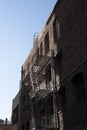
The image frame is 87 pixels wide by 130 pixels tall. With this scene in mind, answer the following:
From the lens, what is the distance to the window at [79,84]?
15.5m

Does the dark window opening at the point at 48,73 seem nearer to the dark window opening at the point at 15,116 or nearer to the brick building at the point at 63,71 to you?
the brick building at the point at 63,71

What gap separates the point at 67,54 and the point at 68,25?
90.2 inches

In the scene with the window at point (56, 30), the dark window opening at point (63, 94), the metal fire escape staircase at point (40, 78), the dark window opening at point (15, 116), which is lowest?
the dark window opening at point (63, 94)

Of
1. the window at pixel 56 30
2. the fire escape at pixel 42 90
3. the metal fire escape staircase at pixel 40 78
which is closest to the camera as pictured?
the fire escape at pixel 42 90

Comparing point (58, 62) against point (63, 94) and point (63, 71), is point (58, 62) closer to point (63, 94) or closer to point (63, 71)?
point (63, 71)

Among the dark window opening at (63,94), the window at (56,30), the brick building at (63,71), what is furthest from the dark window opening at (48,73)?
the dark window opening at (63,94)

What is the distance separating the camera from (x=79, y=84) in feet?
52.6

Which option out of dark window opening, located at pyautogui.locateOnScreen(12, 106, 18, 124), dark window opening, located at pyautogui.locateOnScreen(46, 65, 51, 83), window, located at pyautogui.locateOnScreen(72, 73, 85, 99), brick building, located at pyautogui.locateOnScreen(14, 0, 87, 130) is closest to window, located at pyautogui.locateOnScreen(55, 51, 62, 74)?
brick building, located at pyautogui.locateOnScreen(14, 0, 87, 130)

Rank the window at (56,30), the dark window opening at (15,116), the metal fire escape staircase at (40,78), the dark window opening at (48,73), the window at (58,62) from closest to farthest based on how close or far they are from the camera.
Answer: the window at (58,62)
the window at (56,30)
the metal fire escape staircase at (40,78)
the dark window opening at (48,73)
the dark window opening at (15,116)

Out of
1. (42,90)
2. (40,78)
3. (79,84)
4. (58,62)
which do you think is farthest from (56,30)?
(79,84)

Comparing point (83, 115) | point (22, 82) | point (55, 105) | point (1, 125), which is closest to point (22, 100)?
point (22, 82)

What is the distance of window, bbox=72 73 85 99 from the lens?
15532 mm

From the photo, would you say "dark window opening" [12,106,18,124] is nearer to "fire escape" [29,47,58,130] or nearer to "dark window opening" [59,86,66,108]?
"fire escape" [29,47,58,130]

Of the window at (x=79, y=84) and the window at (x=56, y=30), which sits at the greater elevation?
the window at (x=56, y=30)
